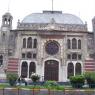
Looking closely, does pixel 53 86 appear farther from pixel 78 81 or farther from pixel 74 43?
pixel 74 43

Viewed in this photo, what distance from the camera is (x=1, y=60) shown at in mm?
50719

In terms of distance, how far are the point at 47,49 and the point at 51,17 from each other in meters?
6.83

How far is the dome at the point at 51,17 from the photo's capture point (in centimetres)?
5425

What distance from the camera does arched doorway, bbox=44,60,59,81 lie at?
50656 millimetres

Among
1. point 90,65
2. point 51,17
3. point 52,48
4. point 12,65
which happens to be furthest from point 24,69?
point 51,17

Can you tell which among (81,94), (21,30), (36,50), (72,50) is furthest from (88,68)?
(81,94)

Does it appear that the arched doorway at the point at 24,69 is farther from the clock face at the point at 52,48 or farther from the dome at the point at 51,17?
the dome at the point at 51,17

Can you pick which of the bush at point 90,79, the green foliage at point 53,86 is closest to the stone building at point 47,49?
the green foliage at point 53,86

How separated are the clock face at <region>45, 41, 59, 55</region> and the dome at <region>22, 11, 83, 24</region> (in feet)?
14.5

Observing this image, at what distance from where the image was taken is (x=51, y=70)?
51.0m

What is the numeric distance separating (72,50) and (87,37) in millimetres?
3500

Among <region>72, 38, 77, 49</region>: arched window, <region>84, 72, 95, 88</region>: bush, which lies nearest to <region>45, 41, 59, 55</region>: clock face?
<region>72, 38, 77, 49</region>: arched window

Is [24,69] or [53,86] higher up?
[24,69]

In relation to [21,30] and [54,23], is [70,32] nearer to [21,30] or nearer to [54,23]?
[54,23]
